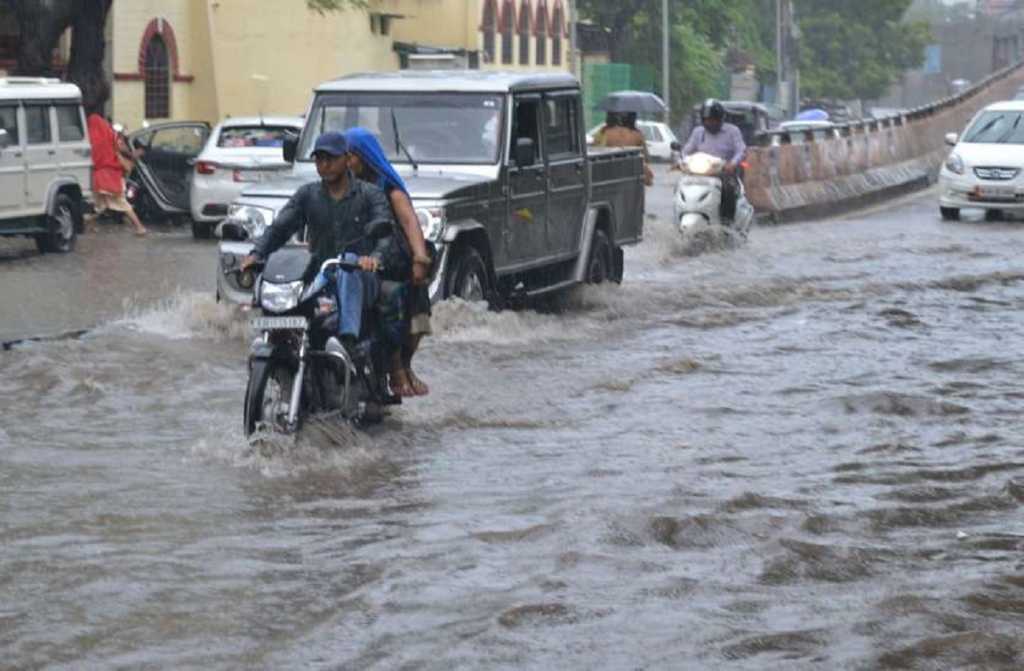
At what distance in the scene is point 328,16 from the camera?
46469 millimetres

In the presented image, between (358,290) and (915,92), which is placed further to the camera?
(915,92)

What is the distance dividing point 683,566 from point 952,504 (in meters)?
1.71

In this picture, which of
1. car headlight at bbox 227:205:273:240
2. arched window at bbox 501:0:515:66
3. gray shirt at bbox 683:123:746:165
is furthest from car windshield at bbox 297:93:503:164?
arched window at bbox 501:0:515:66

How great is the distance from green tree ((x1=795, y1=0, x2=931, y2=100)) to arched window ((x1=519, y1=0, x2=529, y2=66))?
35474 mm

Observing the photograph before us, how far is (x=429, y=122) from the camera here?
15.4 m

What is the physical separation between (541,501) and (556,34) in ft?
196

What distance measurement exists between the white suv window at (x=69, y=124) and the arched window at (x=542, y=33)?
139 ft

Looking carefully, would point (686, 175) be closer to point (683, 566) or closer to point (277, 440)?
point (277, 440)

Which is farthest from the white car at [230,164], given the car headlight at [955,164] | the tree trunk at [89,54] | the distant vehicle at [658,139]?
the distant vehicle at [658,139]

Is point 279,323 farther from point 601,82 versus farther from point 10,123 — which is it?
point 601,82

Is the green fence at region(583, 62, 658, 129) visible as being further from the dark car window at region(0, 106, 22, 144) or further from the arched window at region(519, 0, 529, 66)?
the dark car window at region(0, 106, 22, 144)

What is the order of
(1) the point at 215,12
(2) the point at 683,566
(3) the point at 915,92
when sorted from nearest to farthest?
(2) the point at 683,566 → (1) the point at 215,12 → (3) the point at 915,92

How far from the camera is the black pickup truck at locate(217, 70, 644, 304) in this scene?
14.6 metres

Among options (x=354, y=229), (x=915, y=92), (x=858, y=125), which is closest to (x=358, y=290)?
(x=354, y=229)
